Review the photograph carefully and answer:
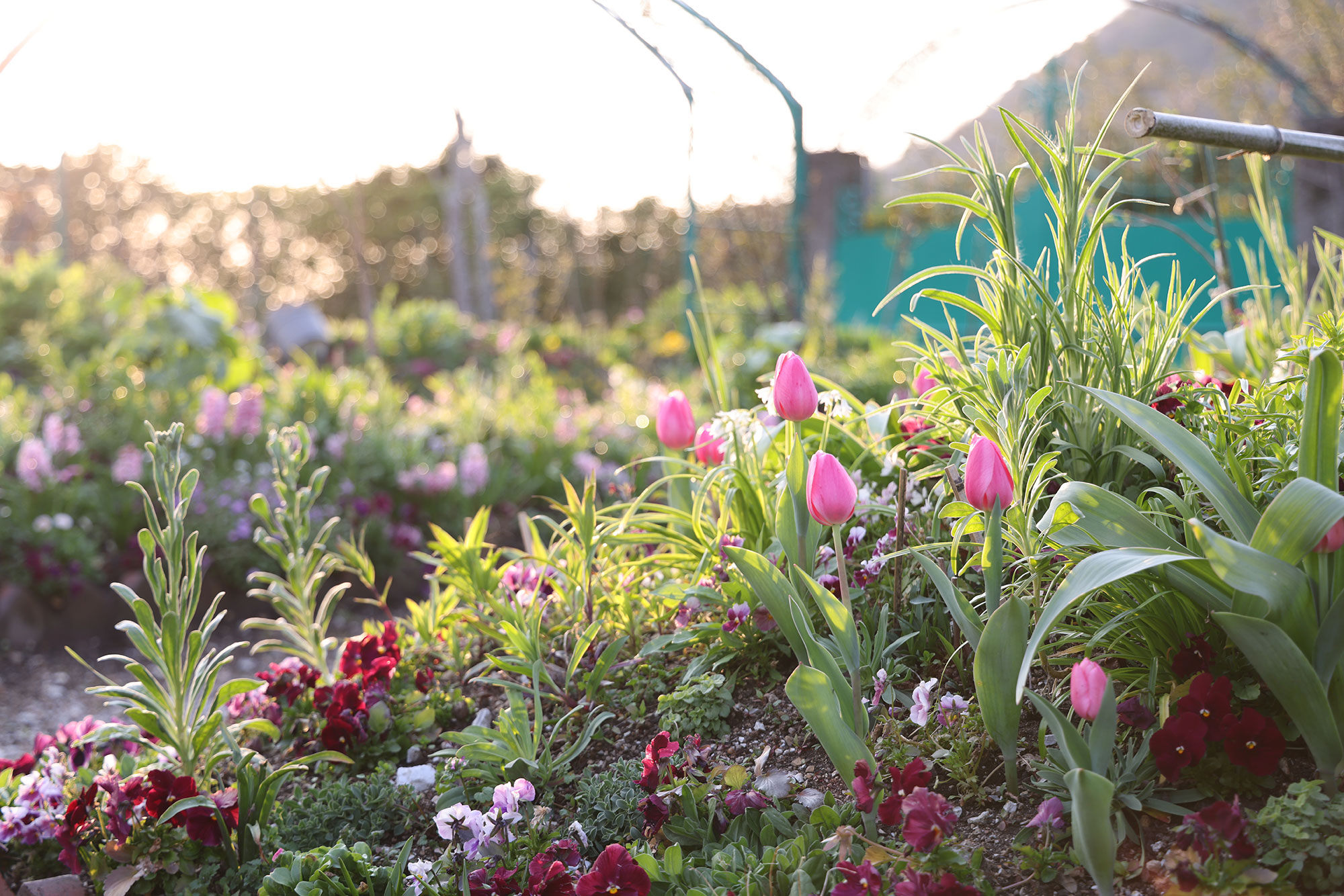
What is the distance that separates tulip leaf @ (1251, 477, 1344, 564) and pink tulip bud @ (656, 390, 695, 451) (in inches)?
40.9

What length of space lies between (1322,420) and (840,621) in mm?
646

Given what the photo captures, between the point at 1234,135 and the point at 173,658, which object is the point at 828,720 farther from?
the point at 1234,135

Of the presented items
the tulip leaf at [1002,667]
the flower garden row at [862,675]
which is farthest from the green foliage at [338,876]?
the tulip leaf at [1002,667]

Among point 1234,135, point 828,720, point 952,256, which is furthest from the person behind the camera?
point 952,256

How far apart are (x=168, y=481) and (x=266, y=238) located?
20609 mm

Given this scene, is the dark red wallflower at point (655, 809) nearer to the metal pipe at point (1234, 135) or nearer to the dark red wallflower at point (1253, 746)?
the dark red wallflower at point (1253, 746)

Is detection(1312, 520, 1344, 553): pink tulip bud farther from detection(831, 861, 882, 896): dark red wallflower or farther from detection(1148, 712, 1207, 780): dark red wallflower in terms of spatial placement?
detection(831, 861, 882, 896): dark red wallflower

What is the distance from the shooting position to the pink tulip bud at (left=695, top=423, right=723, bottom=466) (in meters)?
1.80

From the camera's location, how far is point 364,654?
190cm

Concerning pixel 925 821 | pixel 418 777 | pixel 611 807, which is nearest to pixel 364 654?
pixel 418 777

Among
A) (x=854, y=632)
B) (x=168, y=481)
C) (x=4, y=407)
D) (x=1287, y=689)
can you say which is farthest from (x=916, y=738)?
(x=4, y=407)

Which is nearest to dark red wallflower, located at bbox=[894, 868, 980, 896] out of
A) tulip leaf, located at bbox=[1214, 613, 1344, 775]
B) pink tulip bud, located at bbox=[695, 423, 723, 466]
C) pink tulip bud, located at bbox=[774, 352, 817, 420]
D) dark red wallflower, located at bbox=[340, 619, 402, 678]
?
tulip leaf, located at bbox=[1214, 613, 1344, 775]

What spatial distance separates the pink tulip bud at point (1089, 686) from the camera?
1052mm

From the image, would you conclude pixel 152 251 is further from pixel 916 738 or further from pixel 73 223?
pixel 916 738
